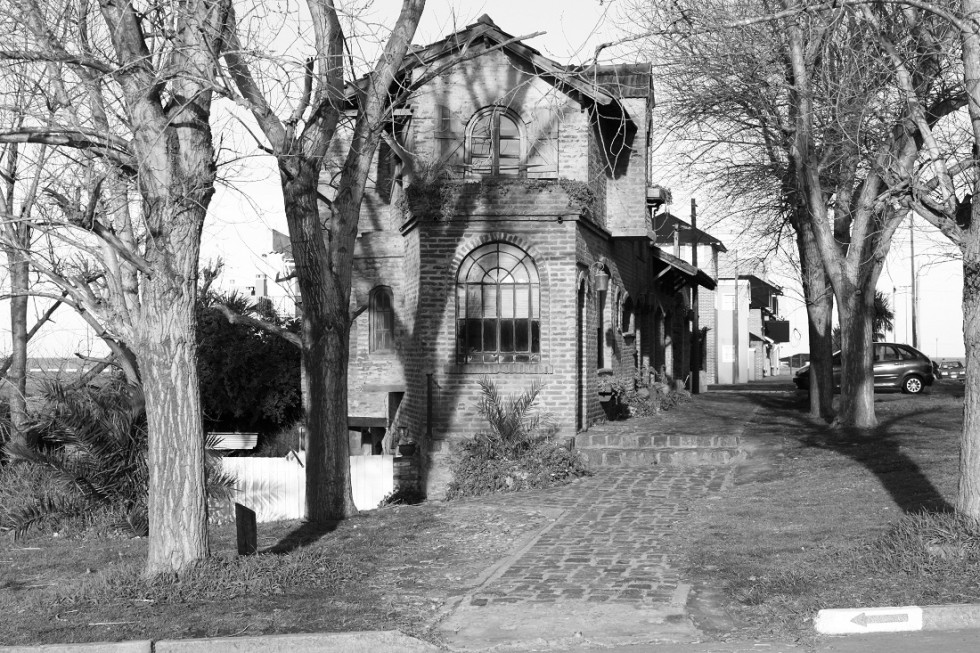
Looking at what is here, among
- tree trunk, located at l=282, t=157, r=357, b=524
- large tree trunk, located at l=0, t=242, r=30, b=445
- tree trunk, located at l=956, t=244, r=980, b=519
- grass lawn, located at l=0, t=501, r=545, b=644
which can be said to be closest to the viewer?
grass lawn, located at l=0, t=501, r=545, b=644

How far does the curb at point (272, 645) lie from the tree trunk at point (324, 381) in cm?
465

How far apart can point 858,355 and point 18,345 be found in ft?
48.0

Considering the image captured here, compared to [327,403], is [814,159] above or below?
above

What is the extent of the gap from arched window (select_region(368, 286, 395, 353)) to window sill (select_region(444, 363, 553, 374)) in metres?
3.48

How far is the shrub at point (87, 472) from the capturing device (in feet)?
38.0

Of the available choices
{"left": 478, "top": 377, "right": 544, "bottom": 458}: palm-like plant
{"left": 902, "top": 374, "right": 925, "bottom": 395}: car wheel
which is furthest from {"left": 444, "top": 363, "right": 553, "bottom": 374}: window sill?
{"left": 902, "top": 374, "right": 925, "bottom": 395}: car wheel

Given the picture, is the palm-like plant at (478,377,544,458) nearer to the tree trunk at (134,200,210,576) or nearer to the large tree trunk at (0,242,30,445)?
the large tree trunk at (0,242,30,445)

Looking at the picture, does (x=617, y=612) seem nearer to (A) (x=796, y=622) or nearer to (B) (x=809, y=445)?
(A) (x=796, y=622)

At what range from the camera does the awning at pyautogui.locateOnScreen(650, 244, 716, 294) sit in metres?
25.8

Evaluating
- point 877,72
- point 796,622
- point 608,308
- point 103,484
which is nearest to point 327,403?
point 103,484

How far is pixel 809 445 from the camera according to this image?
637 inches

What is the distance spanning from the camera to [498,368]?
17.2m

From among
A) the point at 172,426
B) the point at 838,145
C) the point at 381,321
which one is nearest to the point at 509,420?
the point at 381,321

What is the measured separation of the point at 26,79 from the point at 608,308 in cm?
1368
